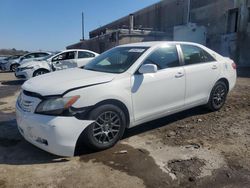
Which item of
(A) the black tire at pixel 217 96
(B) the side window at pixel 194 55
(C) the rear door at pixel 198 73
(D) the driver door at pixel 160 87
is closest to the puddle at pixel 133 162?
(D) the driver door at pixel 160 87

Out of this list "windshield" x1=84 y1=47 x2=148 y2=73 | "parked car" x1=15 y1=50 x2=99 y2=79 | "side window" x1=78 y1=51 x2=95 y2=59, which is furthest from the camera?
"side window" x1=78 y1=51 x2=95 y2=59

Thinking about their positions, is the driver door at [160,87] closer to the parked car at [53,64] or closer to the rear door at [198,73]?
the rear door at [198,73]

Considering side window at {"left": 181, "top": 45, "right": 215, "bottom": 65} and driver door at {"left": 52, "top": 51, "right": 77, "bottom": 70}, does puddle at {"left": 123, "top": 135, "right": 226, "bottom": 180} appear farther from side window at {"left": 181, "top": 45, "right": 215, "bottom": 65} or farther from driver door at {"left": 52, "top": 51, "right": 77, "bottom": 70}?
driver door at {"left": 52, "top": 51, "right": 77, "bottom": 70}

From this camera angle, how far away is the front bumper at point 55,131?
3389 mm

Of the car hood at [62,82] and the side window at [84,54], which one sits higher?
the side window at [84,54]

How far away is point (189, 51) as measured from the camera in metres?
5.08

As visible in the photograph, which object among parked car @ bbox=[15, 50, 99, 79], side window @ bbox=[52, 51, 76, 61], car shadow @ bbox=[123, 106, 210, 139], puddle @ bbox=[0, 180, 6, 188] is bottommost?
puddle @ bbox=[0, 180, 6, 188]

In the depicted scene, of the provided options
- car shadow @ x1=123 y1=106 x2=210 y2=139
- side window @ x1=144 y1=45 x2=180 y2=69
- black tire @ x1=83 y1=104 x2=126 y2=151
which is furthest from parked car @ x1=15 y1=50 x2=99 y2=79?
black tire @ x1=83 y1=104 x2=126 y2=151

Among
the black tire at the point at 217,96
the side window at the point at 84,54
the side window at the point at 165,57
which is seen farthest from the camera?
the side window at the point at 84,54

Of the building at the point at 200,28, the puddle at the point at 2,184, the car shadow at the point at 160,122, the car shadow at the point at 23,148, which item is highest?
the building at the point at 200,28

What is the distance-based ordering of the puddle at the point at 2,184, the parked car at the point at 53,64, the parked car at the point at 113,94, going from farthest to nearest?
the parked car at the point at 53,64 → the parked car at the point at 113,94 → the puddle at the point at 2,184

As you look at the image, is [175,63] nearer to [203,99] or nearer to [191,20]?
[203,99]

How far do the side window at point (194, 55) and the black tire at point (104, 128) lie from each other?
6.12ft

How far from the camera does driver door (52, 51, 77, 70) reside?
1141 centimetres
